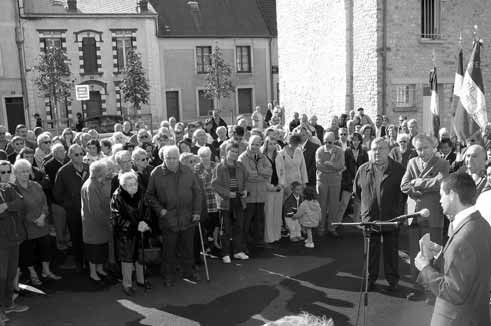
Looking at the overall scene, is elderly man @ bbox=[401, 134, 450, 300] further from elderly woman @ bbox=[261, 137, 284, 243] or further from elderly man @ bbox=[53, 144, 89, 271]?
elderly man @ bbox=[53, 144, 89, 271]

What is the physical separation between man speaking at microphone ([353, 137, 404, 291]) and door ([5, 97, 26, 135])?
2855 centimetres

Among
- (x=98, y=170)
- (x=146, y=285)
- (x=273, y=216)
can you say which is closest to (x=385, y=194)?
(x=273, y=216)

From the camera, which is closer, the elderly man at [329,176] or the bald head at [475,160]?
the bald head at [475,160]

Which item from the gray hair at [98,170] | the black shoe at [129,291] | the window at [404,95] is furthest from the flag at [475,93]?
the window at [404,95]

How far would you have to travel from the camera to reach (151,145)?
9.67 m

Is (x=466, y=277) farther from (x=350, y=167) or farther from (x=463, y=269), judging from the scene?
(x=350, y=167)

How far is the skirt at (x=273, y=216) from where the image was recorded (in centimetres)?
913

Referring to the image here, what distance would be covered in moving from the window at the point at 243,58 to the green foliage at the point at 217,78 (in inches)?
116

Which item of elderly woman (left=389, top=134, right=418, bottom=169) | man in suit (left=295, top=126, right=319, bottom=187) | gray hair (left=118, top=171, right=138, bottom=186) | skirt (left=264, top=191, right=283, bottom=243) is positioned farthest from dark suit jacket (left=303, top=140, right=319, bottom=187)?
gray hair (left=118, top=171, right=138, bottom=186)

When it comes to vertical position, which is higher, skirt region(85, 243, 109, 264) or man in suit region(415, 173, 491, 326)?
man in suit region(415, 173, 491, 326)

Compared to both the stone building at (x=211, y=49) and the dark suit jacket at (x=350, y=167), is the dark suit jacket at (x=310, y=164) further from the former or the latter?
the stone building at (x=211, y=49)

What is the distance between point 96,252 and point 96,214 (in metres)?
0.63

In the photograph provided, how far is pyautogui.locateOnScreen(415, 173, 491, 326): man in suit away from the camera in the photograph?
328 cm

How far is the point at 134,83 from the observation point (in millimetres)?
31000
